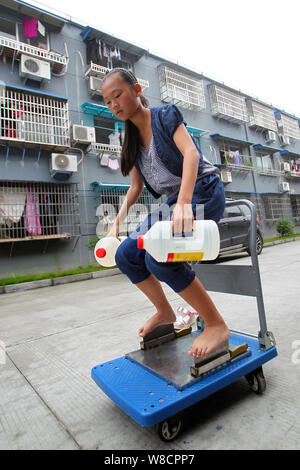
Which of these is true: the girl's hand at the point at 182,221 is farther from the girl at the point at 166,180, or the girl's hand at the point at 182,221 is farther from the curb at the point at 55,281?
the curb at the point at 55,281

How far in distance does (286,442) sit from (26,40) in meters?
9.84

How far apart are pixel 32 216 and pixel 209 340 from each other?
6.43 metres

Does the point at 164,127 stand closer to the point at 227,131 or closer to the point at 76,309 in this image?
the point at 76,309

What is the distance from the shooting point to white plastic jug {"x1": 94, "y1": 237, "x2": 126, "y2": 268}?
4.50 ft

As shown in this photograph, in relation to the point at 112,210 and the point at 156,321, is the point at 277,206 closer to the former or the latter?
the point at 112,210

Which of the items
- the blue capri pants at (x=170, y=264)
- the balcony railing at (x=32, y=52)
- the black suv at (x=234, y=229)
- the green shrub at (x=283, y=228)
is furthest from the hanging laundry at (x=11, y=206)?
the green shrub at (x=283, y=228)

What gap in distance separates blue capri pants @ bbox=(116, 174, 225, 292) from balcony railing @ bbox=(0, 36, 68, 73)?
307 inches

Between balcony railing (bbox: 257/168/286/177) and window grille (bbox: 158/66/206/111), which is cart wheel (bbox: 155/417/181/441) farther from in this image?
balcony railing (bbox: 257/168/286/177)

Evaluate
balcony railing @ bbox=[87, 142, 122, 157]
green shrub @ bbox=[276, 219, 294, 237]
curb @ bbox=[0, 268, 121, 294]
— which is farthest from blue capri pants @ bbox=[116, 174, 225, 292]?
green shrub @ bbox=[276, 219, 294, 237]

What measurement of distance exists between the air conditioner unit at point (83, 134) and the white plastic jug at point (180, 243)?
712 centimetres

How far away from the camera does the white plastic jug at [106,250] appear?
1.37 m

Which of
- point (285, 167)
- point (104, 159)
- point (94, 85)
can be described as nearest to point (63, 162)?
point (104, 159)

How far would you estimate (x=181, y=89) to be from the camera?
10.7 m
